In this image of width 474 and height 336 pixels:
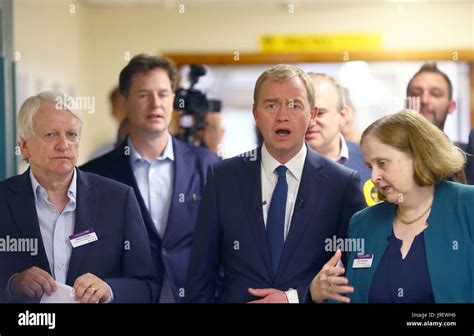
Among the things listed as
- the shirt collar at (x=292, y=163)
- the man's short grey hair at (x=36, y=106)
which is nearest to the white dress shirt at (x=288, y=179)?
the shirt collar at (x=292, y=163)

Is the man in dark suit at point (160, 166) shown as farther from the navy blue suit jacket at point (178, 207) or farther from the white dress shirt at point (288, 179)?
the white dress shirt at point (288, 179)

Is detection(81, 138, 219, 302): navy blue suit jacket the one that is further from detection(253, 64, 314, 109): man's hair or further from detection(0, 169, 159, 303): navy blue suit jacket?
detection(253, 64, 314, 109): man's hair

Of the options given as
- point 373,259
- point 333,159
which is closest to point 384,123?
point 333,159

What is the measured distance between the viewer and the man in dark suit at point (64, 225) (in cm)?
353

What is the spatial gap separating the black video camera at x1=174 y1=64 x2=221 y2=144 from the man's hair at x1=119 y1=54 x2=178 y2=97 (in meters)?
0.07

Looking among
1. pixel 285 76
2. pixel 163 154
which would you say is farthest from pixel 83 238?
pixel 285 76

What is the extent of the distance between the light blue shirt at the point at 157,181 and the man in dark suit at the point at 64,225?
68 millimetres

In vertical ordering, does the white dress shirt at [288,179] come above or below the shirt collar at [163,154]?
below

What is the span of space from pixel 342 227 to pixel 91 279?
3.94 feet

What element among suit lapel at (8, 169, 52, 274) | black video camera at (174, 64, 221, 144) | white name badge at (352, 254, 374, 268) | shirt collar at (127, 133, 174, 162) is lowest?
white name badge at (352, 254, 374, 268)

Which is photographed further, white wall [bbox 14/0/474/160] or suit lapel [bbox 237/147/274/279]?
white wall [bbox 14/0/474/160]

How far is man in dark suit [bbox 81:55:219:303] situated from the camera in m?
3.56

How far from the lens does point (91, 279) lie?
354 cm

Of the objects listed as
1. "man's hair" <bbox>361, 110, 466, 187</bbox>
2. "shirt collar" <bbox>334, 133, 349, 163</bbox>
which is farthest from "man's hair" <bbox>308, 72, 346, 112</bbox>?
"man's hair" <bbox>361, 110, 466, 187</bbox>
